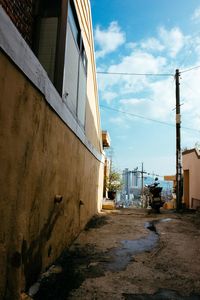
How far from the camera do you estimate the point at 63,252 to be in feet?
14.4

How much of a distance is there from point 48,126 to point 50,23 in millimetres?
2120

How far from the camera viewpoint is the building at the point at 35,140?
7.27 feet

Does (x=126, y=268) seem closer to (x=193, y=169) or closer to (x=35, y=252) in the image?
(x=35, y=252)

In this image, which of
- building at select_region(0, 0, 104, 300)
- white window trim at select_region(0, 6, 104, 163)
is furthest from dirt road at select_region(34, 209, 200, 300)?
white window trim at select_region(0, 6, 104, 163)

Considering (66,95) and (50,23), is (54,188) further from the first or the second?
(50,23)

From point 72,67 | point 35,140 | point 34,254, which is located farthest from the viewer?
point 72,67

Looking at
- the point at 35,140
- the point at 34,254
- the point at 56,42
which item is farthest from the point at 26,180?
the point at 56,42

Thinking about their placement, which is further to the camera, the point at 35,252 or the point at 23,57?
the point at 35,252

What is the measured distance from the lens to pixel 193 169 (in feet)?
39.5

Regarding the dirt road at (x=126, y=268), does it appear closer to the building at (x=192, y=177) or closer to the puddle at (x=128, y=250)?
the puddle at (x=128, y=250)

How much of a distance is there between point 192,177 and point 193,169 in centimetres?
43

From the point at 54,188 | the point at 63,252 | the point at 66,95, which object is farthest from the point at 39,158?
the point at 63,252

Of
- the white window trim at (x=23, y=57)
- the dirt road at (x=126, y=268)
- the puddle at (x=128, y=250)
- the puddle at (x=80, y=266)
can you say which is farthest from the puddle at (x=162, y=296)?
the white window trim at (x=23, y=57)

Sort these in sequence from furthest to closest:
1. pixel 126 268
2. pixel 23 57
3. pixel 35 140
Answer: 1. pixel 126 268
2. pixel 35 140
3. pixel 23 57
